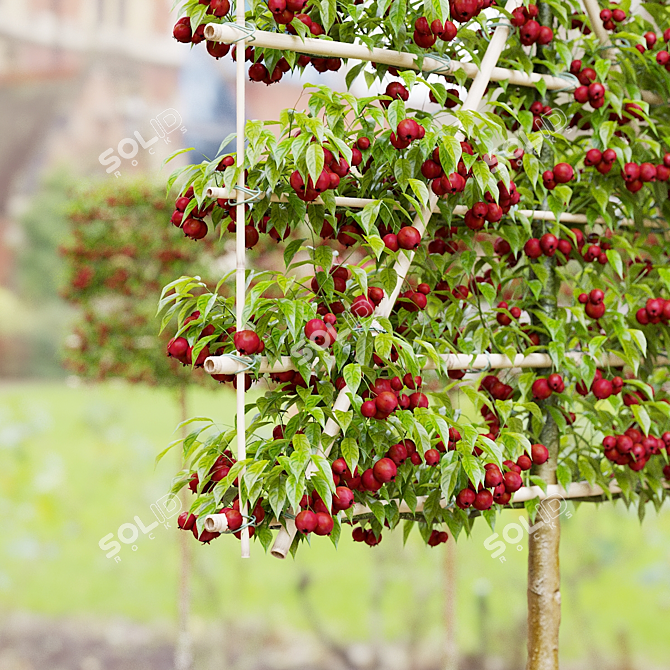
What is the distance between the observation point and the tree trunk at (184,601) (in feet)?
11.4

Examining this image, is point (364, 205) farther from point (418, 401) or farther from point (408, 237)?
point (418, 401)

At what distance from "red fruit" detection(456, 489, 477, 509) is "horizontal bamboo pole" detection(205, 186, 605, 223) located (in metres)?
0.56

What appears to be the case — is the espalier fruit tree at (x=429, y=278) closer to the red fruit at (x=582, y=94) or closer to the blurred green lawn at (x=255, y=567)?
the red fruit at (x=582, y=94)

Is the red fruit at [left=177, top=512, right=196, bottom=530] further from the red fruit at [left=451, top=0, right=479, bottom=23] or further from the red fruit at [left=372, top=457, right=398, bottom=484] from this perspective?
the red fruit at [left=451, top=0, right=479, bottom=23]

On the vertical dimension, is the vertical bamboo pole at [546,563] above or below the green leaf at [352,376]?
below

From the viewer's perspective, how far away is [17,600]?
394 cm

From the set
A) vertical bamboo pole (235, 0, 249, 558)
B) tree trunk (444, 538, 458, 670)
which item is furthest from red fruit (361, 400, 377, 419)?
tree trunk (444, 538, 458, 670)

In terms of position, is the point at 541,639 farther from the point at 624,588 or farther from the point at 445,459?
the point at 624,588

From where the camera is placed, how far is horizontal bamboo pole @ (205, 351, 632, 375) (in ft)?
4.07

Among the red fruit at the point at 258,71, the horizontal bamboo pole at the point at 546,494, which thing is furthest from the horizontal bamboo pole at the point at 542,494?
the red fruit at the point at 258,71

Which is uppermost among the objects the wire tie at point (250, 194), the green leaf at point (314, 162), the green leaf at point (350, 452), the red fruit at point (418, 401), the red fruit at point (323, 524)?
the green leaf at point (314, 162)

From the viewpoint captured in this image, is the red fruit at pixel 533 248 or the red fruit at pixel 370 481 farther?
the red fruit at pixel 533 248

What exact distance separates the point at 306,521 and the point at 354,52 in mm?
842

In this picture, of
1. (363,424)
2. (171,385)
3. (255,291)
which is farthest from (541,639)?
(171,385)
